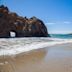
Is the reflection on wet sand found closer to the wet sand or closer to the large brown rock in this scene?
the wet sand

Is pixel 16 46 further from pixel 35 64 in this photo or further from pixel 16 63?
pixel 35 64

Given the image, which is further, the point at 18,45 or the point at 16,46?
the point at 18,45

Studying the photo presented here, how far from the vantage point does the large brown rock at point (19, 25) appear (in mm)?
43375

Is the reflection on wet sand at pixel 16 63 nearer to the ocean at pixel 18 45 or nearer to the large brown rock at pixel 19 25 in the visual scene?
the ocean at pixel 18 45

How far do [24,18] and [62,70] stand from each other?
146 ft

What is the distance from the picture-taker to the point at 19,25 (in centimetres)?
Result: 4662

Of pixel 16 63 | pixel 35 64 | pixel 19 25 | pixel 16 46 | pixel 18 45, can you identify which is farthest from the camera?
pixel 19 25

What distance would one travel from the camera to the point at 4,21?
143ft

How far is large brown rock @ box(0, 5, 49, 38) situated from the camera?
43375 millimetres

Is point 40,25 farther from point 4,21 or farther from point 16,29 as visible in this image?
point 4,21

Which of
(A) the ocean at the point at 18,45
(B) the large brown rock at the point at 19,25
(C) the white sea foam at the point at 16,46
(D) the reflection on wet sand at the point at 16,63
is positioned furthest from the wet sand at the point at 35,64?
(B) the large brown rock at the point at 19,25

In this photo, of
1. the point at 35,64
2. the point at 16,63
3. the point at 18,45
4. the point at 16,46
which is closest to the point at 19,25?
the point at 18,45

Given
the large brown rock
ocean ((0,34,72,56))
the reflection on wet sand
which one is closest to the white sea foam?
ocean ((0,34,72,56))

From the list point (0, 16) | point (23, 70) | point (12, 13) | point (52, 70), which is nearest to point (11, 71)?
point (23, 70)
